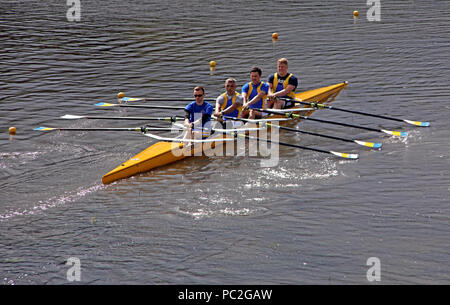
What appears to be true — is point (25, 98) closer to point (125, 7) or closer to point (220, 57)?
point (220, 57)

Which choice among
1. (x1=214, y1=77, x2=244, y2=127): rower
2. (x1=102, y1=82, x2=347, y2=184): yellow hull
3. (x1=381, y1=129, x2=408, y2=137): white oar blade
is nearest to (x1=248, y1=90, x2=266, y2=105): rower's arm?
(x1=214, y1=77, x2=244, y2=127): rower

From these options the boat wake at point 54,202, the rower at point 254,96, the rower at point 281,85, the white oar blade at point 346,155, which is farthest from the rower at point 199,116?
the white oar blade at point 346,155

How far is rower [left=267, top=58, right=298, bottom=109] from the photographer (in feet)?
62.3

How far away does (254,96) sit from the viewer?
18.3 meters

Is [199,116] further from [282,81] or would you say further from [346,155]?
[346,155]

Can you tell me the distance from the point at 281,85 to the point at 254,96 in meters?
1.38

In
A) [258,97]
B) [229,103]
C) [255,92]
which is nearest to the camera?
[229,103]

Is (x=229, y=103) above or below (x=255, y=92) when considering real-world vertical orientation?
below

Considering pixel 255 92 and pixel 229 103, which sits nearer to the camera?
pixel 229 103

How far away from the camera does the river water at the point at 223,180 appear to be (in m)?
11.4

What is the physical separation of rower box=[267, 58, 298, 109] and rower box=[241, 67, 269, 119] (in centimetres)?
Result: 75

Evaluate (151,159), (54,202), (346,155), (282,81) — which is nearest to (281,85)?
(282,81)

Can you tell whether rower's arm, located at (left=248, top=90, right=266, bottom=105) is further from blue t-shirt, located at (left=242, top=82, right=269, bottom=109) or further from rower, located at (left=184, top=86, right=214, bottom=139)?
rower, located at (left=184, top=86, right=214, bottom=139)

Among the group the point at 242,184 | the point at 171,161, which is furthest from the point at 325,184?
the point at 171,161
